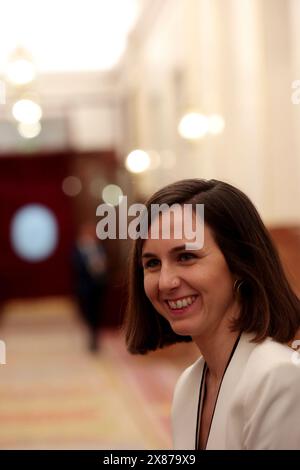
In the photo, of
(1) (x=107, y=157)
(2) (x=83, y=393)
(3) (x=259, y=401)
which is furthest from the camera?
(1) (x=107, y=157)

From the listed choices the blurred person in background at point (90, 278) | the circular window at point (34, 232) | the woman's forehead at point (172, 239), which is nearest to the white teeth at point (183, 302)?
the woman's forehead at point (172, 239)

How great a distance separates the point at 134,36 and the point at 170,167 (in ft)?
10.5

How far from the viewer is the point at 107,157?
45.9 feet

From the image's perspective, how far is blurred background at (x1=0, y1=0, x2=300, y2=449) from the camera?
5715 mm

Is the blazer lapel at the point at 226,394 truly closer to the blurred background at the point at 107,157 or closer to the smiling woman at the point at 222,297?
the smiling woman at the point at 222,297

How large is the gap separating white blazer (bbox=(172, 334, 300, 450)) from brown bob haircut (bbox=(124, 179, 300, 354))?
Result: 5 cm

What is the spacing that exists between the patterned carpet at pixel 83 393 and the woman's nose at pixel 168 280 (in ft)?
12.3

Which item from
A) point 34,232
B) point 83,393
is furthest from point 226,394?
point 34,232

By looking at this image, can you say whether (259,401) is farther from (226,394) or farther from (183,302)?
(183,302)

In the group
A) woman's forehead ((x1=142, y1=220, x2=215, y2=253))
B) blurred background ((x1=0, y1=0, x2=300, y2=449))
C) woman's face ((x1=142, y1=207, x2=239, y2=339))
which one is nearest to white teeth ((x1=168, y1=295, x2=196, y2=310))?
woman's face ((x1=142, y1=207, x2=239, y2=339))

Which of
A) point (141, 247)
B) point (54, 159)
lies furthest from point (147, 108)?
point (141, 247)

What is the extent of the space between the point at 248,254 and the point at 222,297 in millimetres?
100

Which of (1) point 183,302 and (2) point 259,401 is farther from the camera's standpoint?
(1) point 183,302
